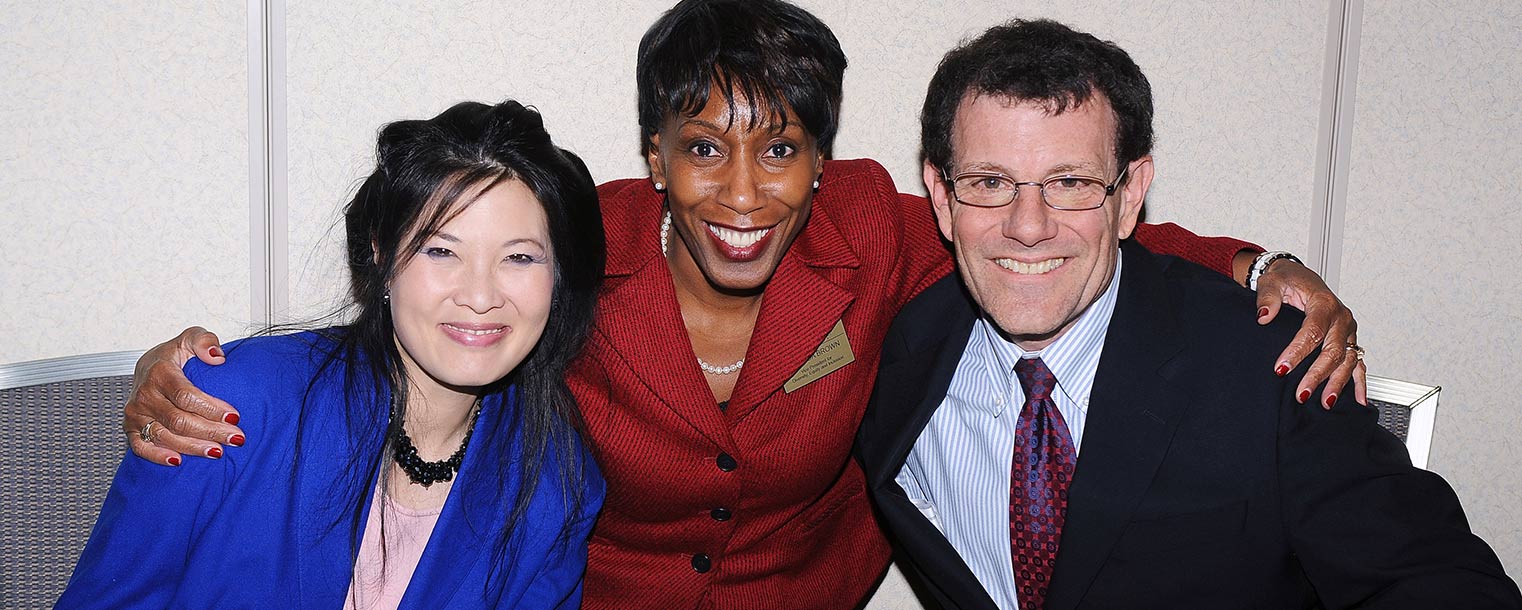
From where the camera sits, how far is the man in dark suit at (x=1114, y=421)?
5.38ft

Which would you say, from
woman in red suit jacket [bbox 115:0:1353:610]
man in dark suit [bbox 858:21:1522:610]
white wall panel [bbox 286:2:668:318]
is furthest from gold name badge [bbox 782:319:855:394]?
white wall panel [bbox 286:2:668:318]

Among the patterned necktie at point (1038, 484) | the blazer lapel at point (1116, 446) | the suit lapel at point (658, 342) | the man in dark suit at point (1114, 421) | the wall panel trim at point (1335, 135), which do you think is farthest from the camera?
the wall panel trim at point (1335, 135)

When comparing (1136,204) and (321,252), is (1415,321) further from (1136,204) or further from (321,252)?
(321,252)

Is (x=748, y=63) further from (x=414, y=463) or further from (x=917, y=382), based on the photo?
(x=414, y=463)

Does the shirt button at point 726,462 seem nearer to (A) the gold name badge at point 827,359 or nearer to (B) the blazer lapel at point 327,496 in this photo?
(A) the gold name badge at point 827,359

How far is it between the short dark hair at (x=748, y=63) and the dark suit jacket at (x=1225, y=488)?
671 mm

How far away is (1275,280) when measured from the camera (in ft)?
6.32

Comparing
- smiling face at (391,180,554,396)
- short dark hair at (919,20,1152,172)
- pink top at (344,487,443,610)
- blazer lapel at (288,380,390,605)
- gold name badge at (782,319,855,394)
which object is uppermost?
short dark hair at (919,20,1152,172)

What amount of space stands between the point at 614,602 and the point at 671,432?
1.42 ft

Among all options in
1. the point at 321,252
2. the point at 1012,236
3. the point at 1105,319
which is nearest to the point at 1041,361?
the point at 1105,319

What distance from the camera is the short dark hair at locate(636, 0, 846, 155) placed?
6.16 feet


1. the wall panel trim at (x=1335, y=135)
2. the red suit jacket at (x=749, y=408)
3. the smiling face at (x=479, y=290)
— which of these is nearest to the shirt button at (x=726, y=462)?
the red suit jacket at (x=749, y=408)

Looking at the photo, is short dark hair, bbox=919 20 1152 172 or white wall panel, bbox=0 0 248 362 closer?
short dark hair, bbox=919 20 1152 172

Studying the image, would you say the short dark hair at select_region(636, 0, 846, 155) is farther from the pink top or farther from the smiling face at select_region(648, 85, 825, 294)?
the pink top
